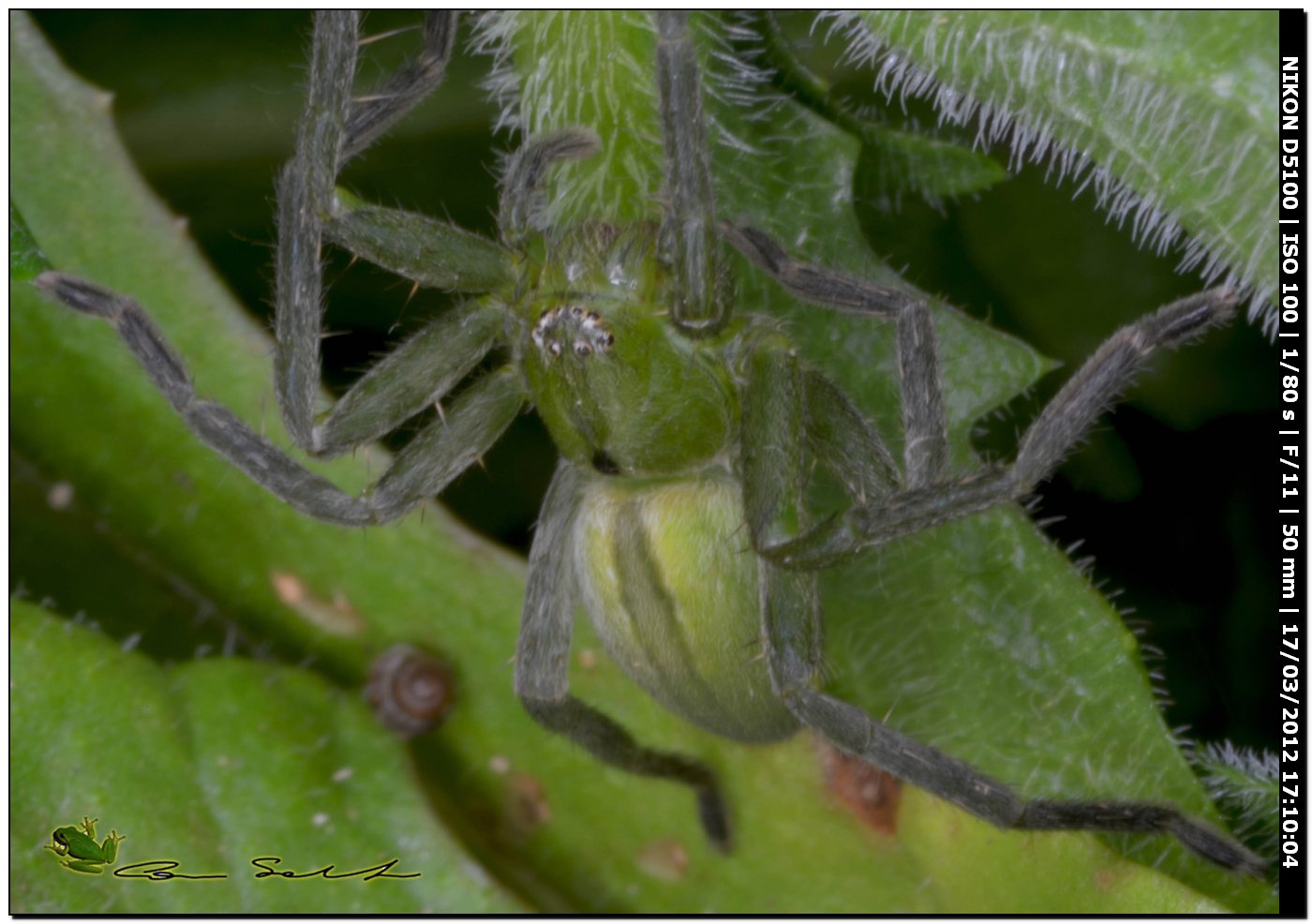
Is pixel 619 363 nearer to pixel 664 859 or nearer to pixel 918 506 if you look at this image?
pixel 918 506

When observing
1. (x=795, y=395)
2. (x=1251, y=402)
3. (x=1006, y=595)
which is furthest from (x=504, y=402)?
(x=1251, y=402)

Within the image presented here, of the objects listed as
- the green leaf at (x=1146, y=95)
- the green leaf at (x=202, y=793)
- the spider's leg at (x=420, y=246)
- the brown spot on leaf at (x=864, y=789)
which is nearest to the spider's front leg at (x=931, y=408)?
the green leaf at (x=1146, y=95)

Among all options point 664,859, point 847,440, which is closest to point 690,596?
point 847,440

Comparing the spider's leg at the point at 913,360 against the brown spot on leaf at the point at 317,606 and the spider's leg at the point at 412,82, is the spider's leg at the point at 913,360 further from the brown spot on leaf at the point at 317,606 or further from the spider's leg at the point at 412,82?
the brown spot on leaf at the point at 317,606

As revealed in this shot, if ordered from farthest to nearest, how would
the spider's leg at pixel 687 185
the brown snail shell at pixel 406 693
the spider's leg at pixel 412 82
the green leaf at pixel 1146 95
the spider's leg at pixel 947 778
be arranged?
the brown snail shell at pixel 406 693
the spider's leg at pixel 412 82
the spider's leg at pixel 947 778
the spider's leg at pixel 687 185
the green leaf at pixel 1146 95

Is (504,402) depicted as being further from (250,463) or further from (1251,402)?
(1251,402)

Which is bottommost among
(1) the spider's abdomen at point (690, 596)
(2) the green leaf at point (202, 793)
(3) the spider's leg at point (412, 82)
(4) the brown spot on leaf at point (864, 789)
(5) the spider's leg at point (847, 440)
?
(2) the green leaf at point (202, 793)

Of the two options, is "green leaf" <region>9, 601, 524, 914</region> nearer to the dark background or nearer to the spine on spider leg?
the dark background
